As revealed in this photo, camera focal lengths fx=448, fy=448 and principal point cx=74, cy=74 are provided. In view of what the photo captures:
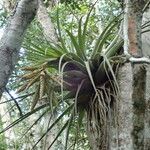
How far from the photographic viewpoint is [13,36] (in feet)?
5.16

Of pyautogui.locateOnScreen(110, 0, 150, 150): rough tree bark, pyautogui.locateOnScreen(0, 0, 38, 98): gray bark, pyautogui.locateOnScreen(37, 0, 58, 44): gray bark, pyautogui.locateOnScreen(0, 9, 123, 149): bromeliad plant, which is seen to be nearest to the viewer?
pyautogui.locateOnScreen(0, 0, 38, 98): gray bark

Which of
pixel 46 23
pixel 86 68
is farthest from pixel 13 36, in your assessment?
pixel 46 23

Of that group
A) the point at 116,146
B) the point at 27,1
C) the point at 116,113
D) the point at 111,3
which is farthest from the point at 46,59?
the point at 111,3

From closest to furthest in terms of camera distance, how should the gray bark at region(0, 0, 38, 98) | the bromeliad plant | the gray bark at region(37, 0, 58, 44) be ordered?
the gray bark at region(0, 0, 38, 98) < the bromeliad plant < the gray bark at region(37, 0, 58, 44)

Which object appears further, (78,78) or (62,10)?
(62,10)

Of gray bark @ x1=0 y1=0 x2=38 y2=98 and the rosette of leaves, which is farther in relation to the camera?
the rosette of leaves

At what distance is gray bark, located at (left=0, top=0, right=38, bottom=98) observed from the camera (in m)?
1.48

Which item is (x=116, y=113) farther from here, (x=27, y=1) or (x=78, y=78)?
(x=27, y=1)

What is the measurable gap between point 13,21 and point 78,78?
3.72ft

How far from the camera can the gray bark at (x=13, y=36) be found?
→ 1480mm

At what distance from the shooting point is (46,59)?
261 cm

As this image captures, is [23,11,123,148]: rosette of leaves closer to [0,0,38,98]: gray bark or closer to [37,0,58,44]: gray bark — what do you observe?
[0,0,38,98]: gray bark

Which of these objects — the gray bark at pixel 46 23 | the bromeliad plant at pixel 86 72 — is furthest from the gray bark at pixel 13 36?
the gray bark at pixel 46 23

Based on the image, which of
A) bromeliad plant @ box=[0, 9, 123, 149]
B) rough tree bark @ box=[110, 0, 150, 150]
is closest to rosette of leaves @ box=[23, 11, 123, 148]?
bromeliad plant @ box=[0, 9, 123, 149]
